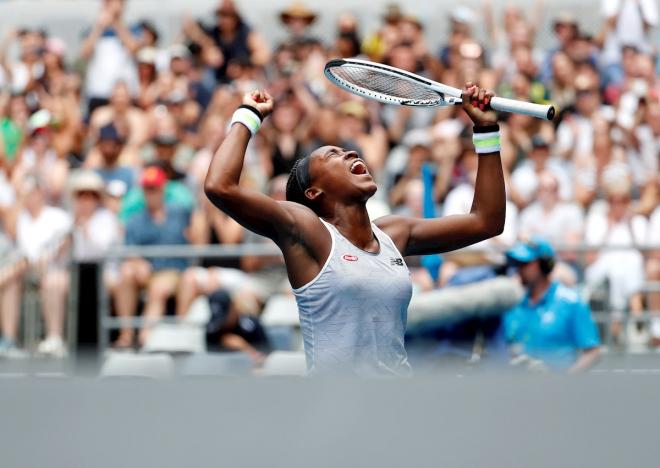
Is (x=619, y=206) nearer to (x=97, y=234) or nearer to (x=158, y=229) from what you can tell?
(x=158, y=229)

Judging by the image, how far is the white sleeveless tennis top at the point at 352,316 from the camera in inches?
174

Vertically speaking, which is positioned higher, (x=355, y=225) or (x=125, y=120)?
(x=125, y=120)

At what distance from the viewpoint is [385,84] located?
5.27 m

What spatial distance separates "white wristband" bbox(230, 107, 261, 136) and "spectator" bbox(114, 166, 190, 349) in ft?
18.0

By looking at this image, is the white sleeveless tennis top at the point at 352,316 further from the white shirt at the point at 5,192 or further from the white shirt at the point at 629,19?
the white shirt at the point at 629,19

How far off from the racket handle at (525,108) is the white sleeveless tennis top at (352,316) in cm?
79

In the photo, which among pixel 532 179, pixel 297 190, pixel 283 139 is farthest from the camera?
pixel 283 139

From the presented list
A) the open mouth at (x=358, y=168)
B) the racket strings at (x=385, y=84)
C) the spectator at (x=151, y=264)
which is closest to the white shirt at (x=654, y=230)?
the spectator at (x=151, y=264)

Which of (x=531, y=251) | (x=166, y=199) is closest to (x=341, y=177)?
(x=531, y=251)

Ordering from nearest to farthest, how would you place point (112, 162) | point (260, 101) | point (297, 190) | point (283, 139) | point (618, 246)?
point (260, 101)
point (297, 190)
point (618, 246)
point (283, 139)
point (112, 162)

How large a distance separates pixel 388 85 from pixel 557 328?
3.57 m

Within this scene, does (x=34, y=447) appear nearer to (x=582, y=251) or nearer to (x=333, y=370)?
(x=333, y=370)

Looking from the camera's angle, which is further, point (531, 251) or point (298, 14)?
point (298, 14)

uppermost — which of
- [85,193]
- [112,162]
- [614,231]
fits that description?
[112,162]
